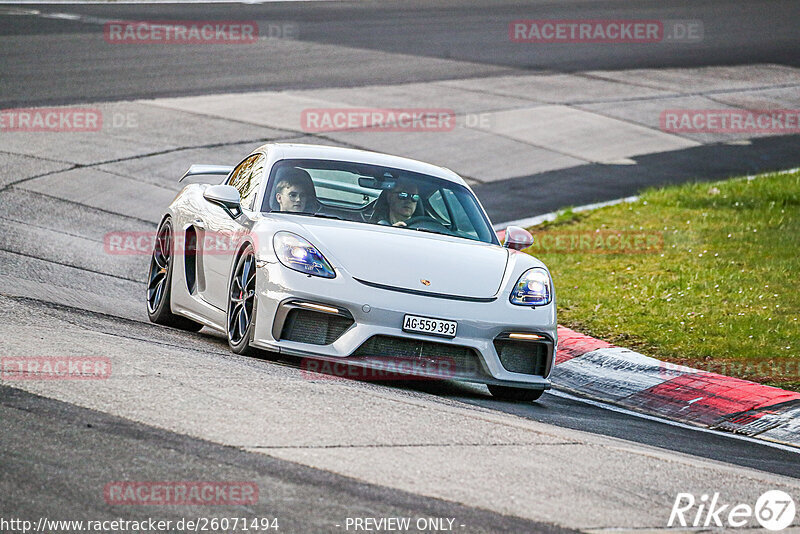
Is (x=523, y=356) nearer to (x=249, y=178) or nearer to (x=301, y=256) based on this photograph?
(x=301, y=256)

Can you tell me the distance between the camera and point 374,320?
7.24m

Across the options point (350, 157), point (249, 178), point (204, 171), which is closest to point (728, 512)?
point (350, 157)

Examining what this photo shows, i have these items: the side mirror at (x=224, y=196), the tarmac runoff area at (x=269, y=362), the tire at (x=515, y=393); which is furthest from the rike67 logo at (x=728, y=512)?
the side mirror at (x=224, y=196)

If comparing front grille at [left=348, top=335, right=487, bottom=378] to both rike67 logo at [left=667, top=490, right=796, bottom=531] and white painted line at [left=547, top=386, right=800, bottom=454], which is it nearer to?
white painted line at [left=547, top=386, right=800, bottom=454]

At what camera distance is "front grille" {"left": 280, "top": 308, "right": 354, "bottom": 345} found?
730cm

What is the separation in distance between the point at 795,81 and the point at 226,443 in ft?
73.7

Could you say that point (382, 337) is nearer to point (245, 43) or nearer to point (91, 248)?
point (91, 248)

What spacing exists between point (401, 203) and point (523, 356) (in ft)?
5.06

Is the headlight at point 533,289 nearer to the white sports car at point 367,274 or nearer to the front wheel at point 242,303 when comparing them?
the white sports car at point 367,274

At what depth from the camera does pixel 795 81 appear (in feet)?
83.5

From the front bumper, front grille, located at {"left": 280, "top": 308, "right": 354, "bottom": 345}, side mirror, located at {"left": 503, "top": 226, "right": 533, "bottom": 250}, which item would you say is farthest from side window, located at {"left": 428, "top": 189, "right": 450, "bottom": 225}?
front grille, located at {"left": 280, "top": 308, "right": 354, "bottom": 345}

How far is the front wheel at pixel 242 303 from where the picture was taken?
763cm

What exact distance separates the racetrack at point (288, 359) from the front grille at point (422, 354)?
188 millimetres

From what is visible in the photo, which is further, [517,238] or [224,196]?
[517,238]
